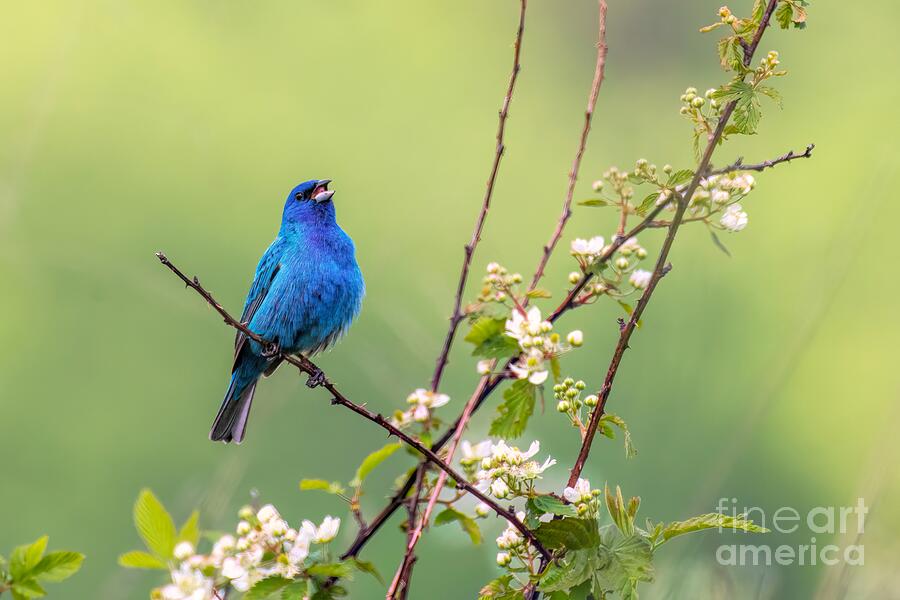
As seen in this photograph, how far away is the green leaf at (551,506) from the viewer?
4.76 feet

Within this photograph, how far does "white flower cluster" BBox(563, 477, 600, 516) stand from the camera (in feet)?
4.66

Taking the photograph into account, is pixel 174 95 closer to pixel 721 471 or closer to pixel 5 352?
Answer: pixel 5 352

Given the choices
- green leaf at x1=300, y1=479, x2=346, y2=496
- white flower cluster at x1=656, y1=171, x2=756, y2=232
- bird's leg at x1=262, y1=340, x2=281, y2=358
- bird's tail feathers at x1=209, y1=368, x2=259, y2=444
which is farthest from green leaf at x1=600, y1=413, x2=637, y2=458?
bird's tail feathers at x1=209, y1=368, x2=259, y2=444

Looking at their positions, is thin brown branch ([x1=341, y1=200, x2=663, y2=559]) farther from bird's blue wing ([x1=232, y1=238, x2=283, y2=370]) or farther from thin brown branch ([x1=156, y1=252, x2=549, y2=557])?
bird's blue wing ([x1=232, y1=238, x2=283, y2=370])

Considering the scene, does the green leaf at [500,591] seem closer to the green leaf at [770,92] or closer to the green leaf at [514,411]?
the green leaf at [514,411]

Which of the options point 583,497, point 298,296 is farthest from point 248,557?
point 298,296

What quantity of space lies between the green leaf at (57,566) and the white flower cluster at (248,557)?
0.13 metres

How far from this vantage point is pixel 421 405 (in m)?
1.87

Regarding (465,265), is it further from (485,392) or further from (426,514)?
(426,514)

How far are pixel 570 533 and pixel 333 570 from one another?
365mm

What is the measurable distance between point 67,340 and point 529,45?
7.46 metres

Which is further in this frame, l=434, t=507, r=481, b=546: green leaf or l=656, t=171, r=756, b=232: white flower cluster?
l=434, t=507, r=481, b=546: green leaf

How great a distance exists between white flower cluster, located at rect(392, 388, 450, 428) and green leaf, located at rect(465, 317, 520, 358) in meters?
0.16

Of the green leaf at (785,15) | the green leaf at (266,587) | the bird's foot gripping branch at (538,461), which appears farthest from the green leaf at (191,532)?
the green leaf at (785,15)
